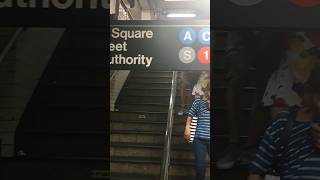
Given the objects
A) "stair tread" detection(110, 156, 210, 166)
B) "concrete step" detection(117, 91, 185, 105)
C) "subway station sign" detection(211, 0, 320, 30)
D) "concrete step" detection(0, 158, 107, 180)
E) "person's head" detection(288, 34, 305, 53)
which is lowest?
"stair tread" detection(110, 156, 210, 166)

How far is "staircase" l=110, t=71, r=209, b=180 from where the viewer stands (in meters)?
5.43

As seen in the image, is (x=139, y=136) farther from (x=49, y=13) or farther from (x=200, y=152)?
(x=49, y=13)

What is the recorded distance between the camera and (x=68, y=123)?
2309 millimetres

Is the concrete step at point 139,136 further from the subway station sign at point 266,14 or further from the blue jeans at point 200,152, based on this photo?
the subway station sign at point 266,14

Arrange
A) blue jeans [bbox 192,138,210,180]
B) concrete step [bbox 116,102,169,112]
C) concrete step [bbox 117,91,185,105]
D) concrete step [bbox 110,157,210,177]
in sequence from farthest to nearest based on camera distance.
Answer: concrete step [bbox 117,91,185,105]
concrete step [bbox 116,102,169,112]
concrete step [bbox 110,157,210,177]
blue jeans [bbox 192,138,210,180]

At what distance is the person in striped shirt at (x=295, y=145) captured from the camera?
190cm

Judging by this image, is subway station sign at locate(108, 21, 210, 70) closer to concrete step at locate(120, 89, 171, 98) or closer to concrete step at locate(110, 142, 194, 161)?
concrete step at locate(110, 142, 194, 161)

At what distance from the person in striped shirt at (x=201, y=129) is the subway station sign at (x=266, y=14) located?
8.88ft

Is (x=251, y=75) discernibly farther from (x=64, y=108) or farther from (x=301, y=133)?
(x=64, y=108)

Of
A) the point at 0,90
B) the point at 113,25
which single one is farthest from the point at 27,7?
the point at 113,25

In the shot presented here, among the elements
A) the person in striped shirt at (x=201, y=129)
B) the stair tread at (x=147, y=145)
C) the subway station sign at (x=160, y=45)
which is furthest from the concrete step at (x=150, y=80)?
the subway station sign at (x=160, y=45)

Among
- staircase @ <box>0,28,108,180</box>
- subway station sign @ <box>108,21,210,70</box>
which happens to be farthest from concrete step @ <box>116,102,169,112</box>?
staircase @ <box>0,28,108,180</box>

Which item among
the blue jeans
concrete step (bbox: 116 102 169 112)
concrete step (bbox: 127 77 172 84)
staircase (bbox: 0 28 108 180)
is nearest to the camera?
staircase (bbox: 0 28 108 180)

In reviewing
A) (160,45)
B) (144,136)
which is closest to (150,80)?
(144,136)
